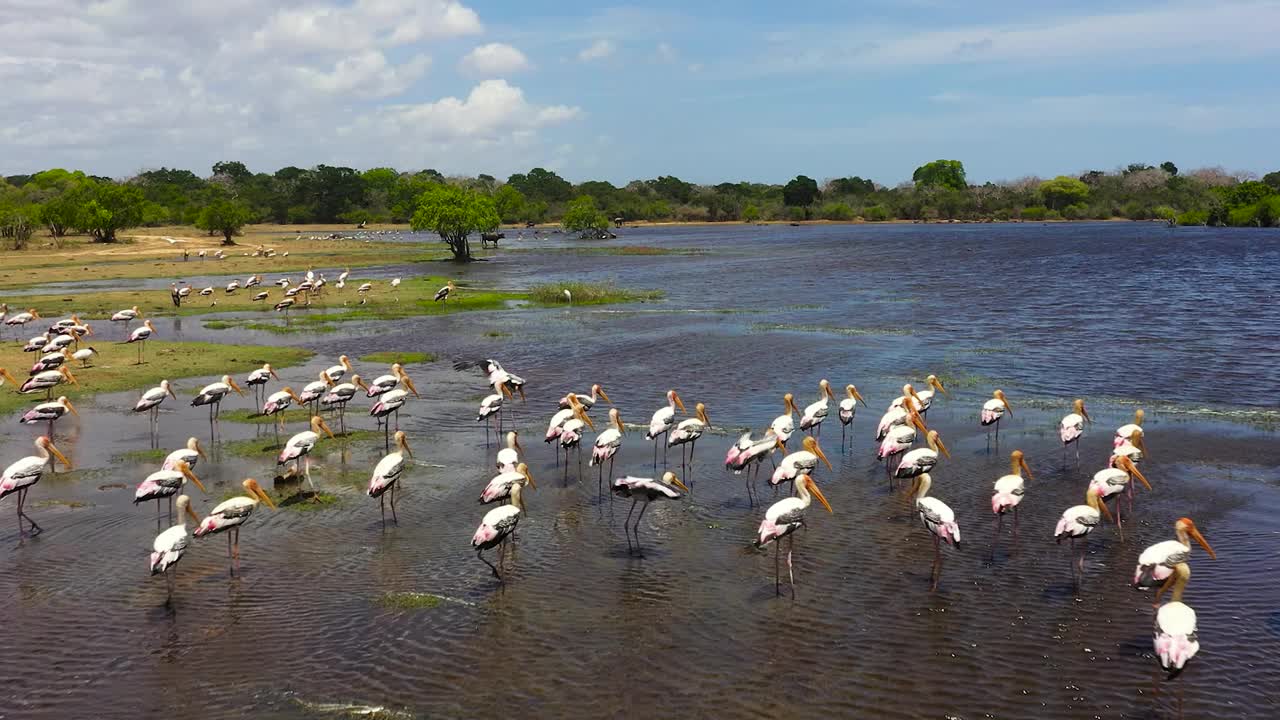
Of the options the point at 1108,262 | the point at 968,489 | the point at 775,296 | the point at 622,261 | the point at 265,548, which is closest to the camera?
the point at 265,548

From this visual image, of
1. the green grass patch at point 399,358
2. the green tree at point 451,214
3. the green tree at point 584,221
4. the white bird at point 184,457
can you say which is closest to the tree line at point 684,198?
the green tree at point 584,221

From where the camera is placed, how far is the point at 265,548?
1304cm

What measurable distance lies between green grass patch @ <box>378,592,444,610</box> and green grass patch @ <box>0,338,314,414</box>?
13.6 m

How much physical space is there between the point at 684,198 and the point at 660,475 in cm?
16599

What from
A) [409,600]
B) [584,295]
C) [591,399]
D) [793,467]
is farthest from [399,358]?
[409,600]

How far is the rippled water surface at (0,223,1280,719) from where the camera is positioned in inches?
373

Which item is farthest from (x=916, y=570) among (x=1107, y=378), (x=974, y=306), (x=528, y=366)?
(x=974, y=306)

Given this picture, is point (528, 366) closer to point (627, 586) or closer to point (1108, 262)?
point (627, 586)

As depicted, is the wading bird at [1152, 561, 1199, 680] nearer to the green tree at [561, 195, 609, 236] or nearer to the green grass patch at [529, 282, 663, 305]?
the green grass patch at [529, 282, 663, 305]

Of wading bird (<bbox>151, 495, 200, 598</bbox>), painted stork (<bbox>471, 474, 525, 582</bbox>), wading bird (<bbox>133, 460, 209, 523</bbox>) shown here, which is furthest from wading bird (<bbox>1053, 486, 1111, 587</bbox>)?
wading bird (<bbox>133, 460, 209, 523</bbox>)

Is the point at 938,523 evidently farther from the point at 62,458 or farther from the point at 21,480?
the point at 62,458

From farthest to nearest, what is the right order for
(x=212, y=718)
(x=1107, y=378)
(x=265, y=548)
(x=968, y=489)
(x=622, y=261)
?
(x=622, y=261) → (x=1107, y=378) → (x=968, y=489) → (x=265, y=548) → (x=212, y=718)

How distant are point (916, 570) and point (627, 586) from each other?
3.46m

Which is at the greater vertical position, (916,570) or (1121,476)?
(1121,476)
